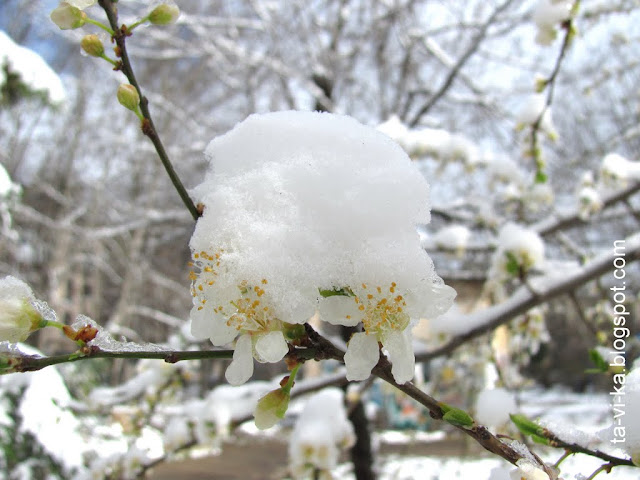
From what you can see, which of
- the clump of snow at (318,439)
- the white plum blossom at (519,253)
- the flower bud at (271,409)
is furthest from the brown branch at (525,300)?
the flower bud at (271,409)

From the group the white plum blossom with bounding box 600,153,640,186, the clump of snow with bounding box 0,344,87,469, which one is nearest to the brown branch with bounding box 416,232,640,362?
the white plum blossom with bounding box 600,153,640,186

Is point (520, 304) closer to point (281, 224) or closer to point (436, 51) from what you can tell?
point (281, 224)

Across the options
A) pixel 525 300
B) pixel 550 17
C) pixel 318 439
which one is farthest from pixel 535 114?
pixel 318 439

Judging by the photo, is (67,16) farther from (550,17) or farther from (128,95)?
(550,17)

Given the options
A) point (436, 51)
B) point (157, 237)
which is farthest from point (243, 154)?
point (157, 237)

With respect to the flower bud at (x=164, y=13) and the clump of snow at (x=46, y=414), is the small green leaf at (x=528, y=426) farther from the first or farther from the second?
the clump of snow at (x=46, y=414)

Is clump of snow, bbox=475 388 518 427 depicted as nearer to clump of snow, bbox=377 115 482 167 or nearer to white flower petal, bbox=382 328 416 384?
white flower petal, bbox=382 328 416 384
